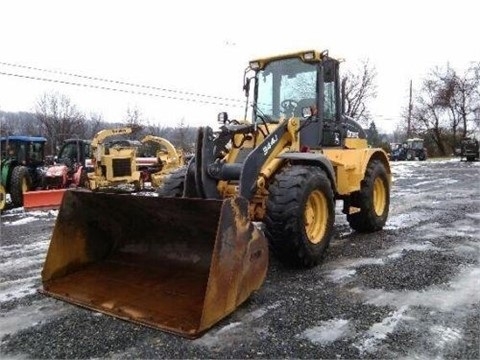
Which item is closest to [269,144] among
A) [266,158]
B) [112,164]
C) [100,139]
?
[266,158]

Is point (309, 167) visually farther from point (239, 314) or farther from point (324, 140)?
point (239, 314)

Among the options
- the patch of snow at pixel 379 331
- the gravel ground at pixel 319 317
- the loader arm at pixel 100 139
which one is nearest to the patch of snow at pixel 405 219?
the gravel ground at pixel 319 317

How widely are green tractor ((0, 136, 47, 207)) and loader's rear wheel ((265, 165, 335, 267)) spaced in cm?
859

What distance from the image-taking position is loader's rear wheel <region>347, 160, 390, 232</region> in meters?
6.68

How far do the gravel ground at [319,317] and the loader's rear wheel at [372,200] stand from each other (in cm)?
71

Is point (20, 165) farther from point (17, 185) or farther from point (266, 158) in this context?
point (266, 158)

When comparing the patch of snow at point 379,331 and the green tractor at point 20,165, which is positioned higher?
the green tractor at point 20,165

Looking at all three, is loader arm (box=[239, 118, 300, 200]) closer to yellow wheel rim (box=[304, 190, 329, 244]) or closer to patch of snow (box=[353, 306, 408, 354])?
yellow wheel rim (box=[304, 190, 329, 244])

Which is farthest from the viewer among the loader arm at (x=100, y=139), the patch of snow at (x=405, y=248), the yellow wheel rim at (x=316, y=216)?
the loader arm at (x=100, y=139)

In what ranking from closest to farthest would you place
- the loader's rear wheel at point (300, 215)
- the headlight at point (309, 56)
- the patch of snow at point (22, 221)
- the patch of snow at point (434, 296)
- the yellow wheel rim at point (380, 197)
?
the patch of snow at point (434, 296)
the loader's rear wheel at point (300, 215)
the headlight at point (309, 56)
the yellow wheel rim at point (380, 197)
the patch of snow at point (22, 221)

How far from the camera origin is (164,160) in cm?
1700

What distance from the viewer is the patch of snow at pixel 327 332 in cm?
339

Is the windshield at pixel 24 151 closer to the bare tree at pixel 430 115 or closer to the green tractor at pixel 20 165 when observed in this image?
the green tractor at pixel 20 165

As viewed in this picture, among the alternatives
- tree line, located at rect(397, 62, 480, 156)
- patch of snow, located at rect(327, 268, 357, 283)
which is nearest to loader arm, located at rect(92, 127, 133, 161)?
patch of snow, located at rect(327, 268, 357, 283)
